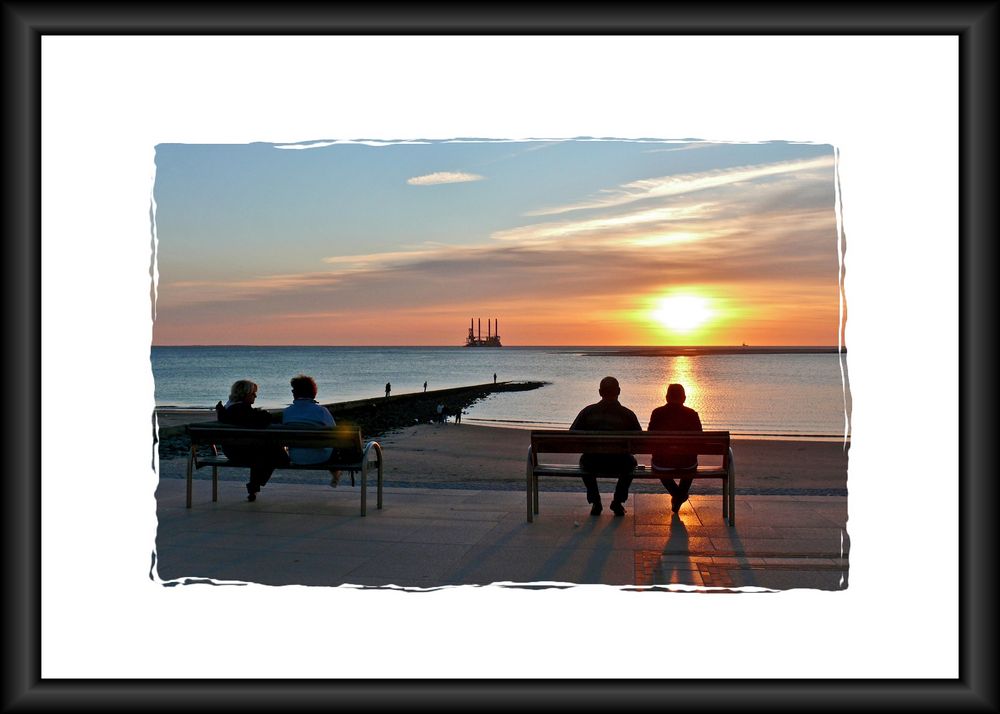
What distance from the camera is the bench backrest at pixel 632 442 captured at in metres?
7.38

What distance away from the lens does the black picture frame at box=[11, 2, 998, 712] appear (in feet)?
11.0

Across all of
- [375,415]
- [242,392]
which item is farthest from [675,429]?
[375,415]

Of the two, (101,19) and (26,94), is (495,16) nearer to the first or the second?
(101,19)

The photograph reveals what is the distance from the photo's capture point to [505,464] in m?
13.4

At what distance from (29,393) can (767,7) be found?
3.14m

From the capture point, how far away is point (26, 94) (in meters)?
3.45

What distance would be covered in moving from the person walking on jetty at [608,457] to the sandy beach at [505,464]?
2137 mm

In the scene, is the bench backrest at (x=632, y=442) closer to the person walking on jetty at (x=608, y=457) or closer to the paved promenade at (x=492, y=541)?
the person walking on jetty at (x=608, y=457)

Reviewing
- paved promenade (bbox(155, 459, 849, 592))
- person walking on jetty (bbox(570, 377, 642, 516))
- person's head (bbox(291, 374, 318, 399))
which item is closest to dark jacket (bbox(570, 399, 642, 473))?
person walking on jetty (bbox(570, 377, 642, 516))

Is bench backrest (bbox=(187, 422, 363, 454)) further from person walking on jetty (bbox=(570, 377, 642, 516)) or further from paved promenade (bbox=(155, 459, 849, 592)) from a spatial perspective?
person walking on jetty (bbox=(570, 377, 642, 516))

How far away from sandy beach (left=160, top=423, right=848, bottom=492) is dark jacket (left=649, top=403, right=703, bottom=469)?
2.14m

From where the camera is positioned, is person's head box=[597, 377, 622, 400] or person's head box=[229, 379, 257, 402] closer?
person's head box=[597, 377, 622, 400]

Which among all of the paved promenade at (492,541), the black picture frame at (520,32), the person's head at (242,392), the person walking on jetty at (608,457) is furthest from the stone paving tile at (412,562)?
the person's head at (242,392)
